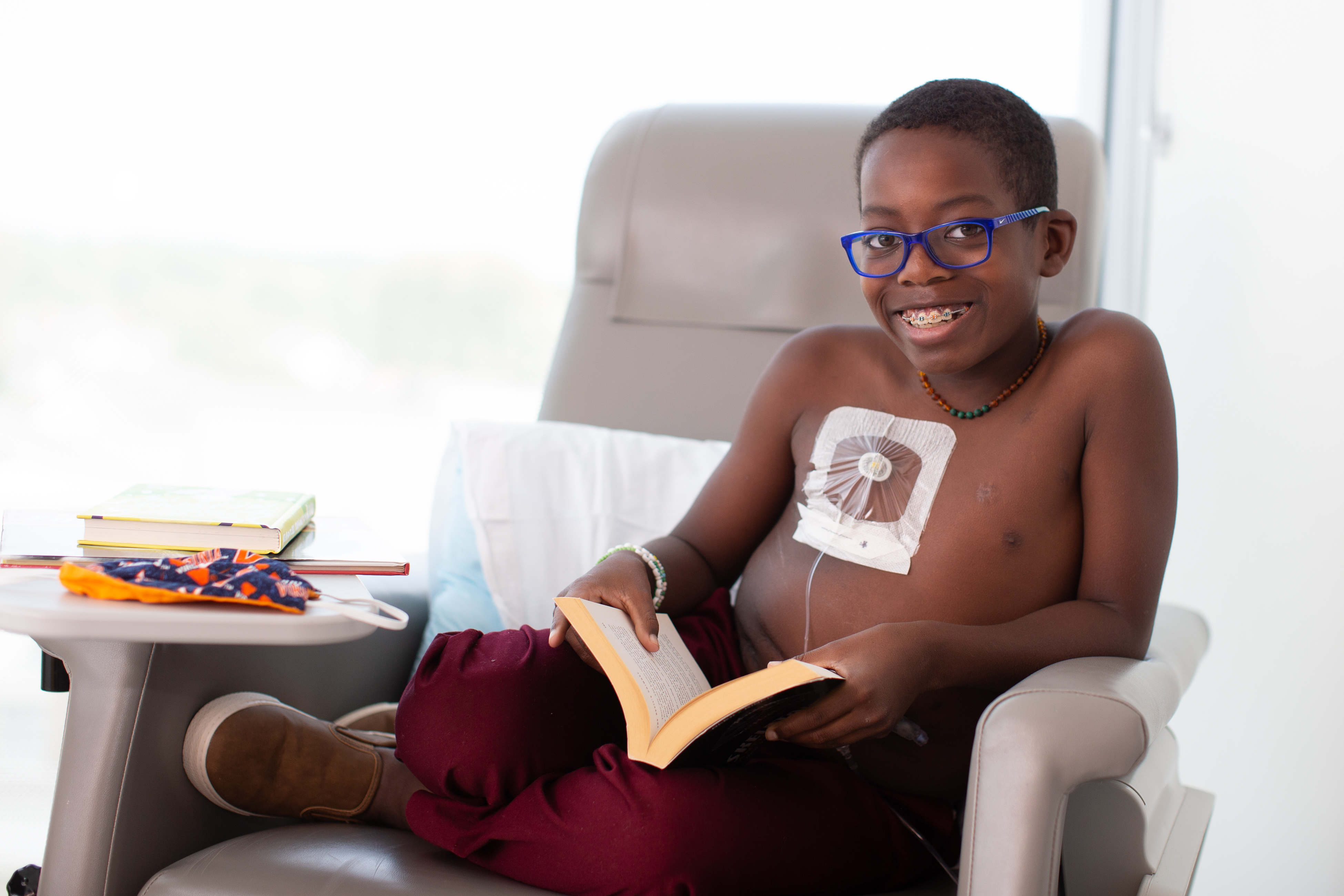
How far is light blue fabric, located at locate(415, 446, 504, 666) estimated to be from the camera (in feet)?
4.16

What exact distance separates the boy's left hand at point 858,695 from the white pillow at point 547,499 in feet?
1.93

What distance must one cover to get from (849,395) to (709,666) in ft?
1.05

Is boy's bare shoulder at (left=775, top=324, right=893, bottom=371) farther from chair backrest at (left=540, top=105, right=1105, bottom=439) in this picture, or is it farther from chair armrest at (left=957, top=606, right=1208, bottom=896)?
chair armrest at (left=957, top=606, right=1208, bottom=896)

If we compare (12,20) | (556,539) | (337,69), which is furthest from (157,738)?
(12,20)

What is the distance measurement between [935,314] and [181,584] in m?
0.66

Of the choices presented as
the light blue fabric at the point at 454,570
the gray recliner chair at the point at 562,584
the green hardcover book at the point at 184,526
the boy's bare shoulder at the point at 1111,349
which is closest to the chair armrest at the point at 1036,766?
the gray recliner chair at the point at 562,584

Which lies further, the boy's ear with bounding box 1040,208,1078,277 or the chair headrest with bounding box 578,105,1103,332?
the chair headrest with bounding box 578,105,1103,332

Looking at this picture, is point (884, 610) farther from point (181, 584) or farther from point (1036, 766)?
point (181, 584)

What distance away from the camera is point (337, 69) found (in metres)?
1.91

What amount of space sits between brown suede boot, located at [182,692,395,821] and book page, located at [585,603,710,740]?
0.27 meters

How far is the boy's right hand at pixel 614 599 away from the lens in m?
0.90

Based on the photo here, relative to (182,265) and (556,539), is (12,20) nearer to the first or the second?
(182,265)

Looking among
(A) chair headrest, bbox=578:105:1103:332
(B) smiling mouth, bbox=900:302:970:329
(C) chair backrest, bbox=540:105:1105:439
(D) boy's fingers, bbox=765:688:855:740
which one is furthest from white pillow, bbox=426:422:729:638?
(D) boy's fingers, bbox=765:688:855:740

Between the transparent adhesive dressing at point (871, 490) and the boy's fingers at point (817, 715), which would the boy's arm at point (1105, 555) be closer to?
the boy's fingers at point (817, 715)
